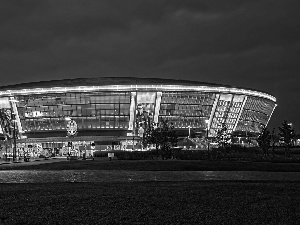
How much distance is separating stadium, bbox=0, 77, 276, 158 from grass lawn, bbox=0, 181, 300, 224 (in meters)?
87.9

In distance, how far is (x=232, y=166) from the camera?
31.2 metres

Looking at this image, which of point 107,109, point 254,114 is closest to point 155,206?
point 107,109

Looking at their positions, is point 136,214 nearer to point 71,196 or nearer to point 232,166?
point 71,196

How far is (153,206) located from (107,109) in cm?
9975

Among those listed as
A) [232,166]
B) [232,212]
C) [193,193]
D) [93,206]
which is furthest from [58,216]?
[232,166]

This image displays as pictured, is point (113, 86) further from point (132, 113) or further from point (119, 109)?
point (132, 113)

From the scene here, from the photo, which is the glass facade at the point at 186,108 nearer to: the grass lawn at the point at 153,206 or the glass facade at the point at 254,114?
the glass facade at the point at 254,114

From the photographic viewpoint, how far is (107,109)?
110500 millimetres

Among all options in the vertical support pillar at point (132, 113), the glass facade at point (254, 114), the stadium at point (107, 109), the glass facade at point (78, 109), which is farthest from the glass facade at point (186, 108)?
the glass facade at point (254, 114)

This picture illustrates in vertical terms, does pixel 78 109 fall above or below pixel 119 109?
above

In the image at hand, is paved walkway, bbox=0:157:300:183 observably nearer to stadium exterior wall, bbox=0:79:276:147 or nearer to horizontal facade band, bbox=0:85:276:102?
stadium exterior wall, bbox=0:79:276:147

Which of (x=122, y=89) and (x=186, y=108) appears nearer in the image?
(x=122, y=89)

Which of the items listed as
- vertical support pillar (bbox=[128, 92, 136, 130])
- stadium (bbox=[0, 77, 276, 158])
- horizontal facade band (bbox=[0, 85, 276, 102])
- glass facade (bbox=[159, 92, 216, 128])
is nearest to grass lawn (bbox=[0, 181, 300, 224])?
stadium (bbox=[0, 77, 276, 158])

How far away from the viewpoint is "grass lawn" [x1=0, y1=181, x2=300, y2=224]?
9.62m
